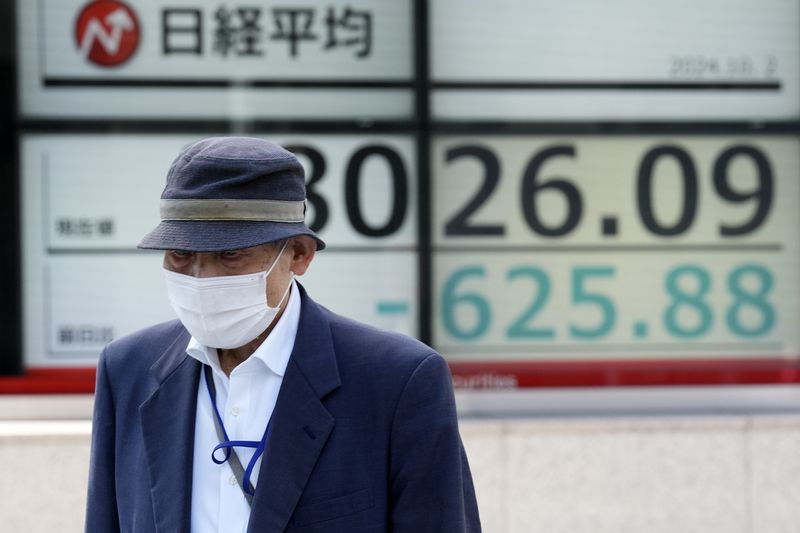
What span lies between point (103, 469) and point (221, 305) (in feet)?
1.33

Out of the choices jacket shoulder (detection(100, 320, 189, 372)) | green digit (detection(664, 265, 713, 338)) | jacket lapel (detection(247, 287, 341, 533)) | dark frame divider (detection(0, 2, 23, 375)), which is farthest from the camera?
green digit (detection(664, 265, 713, 338))

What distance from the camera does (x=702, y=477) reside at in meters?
5.14

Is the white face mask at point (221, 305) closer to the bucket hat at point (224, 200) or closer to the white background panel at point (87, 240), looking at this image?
the bucket hat at point (224, 200)

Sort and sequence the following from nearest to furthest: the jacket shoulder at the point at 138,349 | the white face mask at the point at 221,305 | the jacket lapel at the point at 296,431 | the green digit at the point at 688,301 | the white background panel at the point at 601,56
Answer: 1. the jacket lapel at the point at 296,431
2. the white face mask at the point at 221,305
3. the jacket shoulder at the point at 138,349
4. the white background panel at the point at 601,56
5. the green digit at the point at 688,301

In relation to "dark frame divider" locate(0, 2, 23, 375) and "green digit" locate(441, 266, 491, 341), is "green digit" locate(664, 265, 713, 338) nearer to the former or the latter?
"green digit" locate(441, 266, 491, 341)

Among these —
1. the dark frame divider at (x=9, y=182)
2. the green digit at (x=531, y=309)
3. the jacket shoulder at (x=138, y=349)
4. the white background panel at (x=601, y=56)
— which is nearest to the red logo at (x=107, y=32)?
the dark frame divider at (x=9, y=182)

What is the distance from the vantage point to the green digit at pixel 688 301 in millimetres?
5398

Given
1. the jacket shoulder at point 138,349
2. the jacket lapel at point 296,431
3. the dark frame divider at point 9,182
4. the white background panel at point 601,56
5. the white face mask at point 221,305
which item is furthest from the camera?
the white background panel at point 601,56

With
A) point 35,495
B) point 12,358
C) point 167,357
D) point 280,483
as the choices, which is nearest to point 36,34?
point 12,358

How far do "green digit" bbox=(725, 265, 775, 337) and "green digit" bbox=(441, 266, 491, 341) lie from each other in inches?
48.3

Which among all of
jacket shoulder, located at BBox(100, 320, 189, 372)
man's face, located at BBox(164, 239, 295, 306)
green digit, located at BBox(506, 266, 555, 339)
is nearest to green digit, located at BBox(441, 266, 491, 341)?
green digit, located at BBox(506, 266, 555, 339)

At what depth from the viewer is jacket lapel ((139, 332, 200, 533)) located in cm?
188

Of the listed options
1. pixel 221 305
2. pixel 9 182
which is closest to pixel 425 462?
pixel 221 305

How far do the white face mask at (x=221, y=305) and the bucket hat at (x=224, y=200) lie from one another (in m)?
0.13
